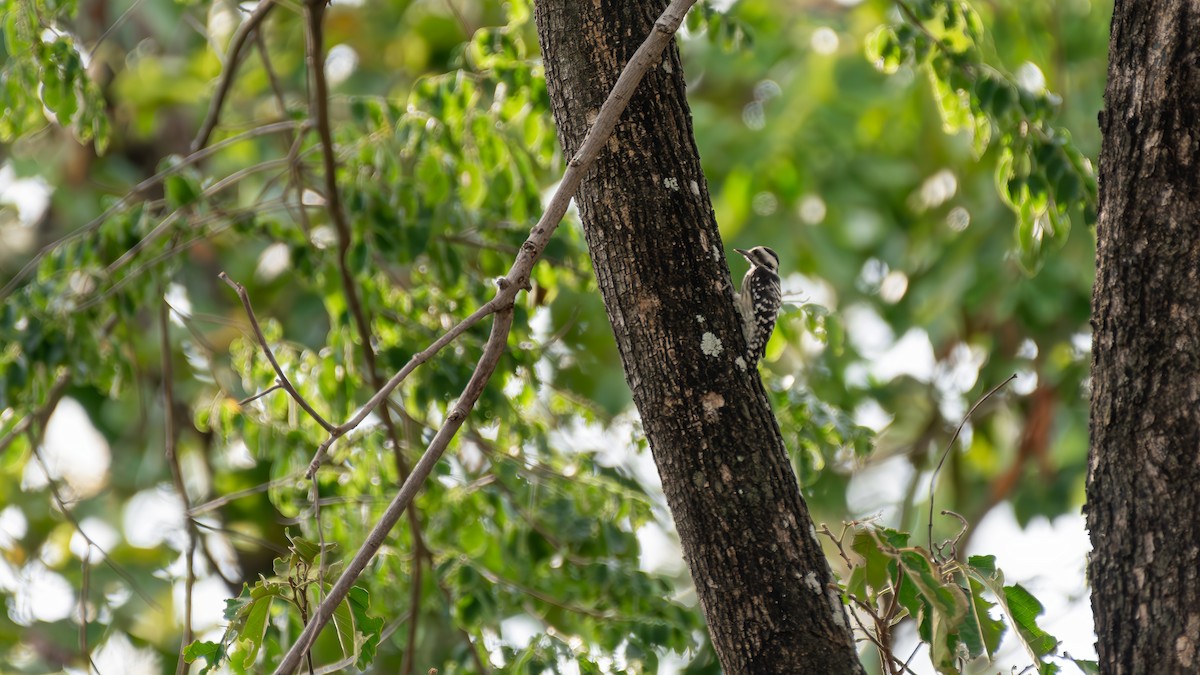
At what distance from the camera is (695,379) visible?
243cm

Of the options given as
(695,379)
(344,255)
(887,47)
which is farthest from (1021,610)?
(344,255)

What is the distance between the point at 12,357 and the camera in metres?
3.95

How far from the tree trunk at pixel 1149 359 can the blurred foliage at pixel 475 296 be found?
0.87 feet

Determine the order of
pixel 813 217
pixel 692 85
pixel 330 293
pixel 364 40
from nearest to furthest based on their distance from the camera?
pixel 330 293
pixel 813 217
pixel 364 40
pixel 692 85

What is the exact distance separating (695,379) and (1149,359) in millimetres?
836

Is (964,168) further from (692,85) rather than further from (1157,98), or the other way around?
(1157,98)

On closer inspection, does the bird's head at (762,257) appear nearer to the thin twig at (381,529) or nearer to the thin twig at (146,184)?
the thin twig at (146,184)

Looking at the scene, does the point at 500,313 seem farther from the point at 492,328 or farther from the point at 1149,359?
the point at 1149,359

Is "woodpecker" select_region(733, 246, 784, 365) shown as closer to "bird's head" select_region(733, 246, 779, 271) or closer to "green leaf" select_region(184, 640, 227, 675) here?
"bird's head" select_region(733, 246, 779, 271)

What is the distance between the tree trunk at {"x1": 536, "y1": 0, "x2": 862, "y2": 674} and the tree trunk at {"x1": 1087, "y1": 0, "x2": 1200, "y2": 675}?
537mm

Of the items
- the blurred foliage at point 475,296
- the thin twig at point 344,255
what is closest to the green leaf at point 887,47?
the blurred foliage at point 475,296

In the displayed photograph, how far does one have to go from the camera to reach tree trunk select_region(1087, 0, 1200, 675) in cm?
212

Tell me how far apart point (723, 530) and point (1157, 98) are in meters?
1.14

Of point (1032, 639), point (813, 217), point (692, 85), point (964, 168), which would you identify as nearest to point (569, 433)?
point (1032, 639)
